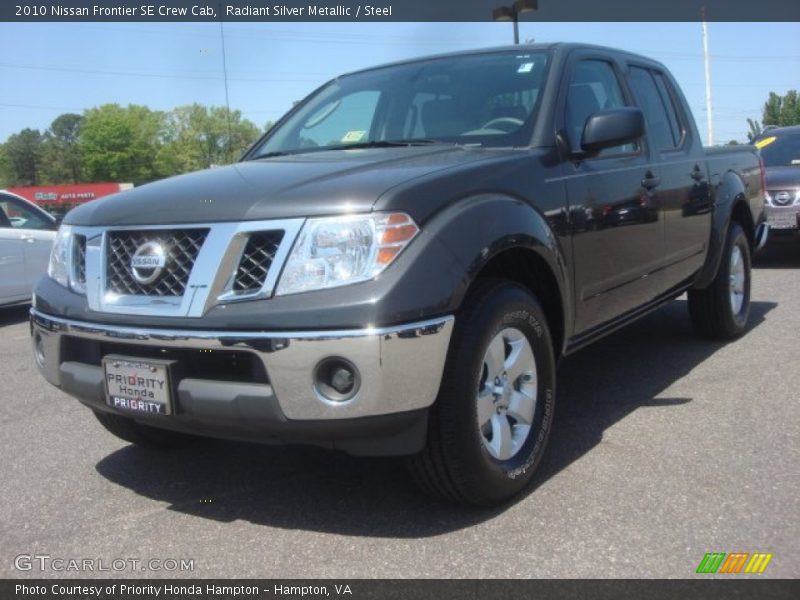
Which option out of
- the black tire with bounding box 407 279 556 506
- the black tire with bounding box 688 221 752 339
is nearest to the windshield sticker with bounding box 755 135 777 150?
the black tire with bounding box 688 221 752 339

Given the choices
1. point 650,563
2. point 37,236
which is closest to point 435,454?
point 650,563

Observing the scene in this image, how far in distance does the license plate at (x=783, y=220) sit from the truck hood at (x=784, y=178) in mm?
341

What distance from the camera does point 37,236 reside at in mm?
9062

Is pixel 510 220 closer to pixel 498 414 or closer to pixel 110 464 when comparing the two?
pixel 498 414

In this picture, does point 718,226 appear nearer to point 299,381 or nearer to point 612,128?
point 612,128

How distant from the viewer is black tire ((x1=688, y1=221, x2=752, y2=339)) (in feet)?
18.2

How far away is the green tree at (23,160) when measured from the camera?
11000cm

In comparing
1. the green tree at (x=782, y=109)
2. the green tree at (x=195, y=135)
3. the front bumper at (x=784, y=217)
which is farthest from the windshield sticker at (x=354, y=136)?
the green tree at (x=195, y=135)

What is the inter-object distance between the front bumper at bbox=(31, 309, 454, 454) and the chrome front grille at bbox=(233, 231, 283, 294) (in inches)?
6.6
